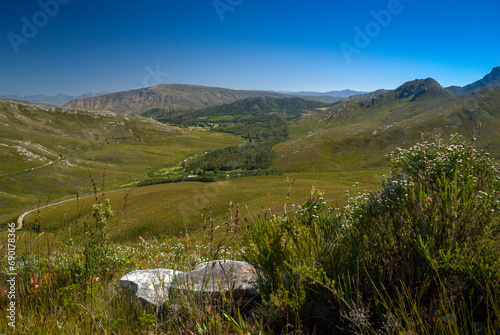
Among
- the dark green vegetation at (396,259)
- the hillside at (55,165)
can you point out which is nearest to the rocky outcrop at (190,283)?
the dark green vegetation at (396,259)

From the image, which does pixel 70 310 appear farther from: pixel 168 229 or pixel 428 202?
pixel 168 229

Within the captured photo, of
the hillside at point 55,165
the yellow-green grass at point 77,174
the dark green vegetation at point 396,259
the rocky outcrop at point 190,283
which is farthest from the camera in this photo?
the hillside at point 55,165

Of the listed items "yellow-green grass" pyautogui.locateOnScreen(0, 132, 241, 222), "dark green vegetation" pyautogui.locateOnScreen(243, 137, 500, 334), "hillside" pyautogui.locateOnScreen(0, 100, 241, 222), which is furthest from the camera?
"hillside" pyautogui.locateOnScreen(0, 100, 241, 222)

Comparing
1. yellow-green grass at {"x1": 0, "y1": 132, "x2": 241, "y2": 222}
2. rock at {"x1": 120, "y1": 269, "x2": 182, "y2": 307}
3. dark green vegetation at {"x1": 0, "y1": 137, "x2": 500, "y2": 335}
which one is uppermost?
dark green vegetation at {"x1": 0, "y1": 137, "x2": 500, "y2": 335}

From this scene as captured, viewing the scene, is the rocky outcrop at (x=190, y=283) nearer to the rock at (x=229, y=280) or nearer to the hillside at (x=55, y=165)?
the rock at (x=229, y=280)

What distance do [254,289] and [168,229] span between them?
43.6m

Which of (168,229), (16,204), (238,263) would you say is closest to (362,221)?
(238,263)

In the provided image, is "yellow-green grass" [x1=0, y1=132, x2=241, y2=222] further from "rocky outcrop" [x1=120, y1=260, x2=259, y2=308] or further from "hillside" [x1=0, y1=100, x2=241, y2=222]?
"rocky outcrop" [x1=120, y1=260, x2=259, y2=308]

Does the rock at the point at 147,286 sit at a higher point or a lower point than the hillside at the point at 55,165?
higher

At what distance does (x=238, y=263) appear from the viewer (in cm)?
473

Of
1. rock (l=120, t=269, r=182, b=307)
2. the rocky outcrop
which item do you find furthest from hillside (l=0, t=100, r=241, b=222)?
the rocky outcrop

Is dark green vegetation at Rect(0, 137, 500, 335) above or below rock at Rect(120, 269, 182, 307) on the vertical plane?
above

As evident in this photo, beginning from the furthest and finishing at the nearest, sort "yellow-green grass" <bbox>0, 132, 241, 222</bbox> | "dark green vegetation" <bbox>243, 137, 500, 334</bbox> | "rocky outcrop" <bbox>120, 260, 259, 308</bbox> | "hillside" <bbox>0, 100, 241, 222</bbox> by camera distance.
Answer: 1. "hillside" <bbox>0, 100, 241, 222</bbox>
2. "yellow-green grass" <bbox>0, 132, 241, 222</bbox>
3. "rocky outcrop" <bbox>120, 260, 259, 308</bbox>
4. "dark green vegetation" <bbox>243, 137, 500, 334</bbox>

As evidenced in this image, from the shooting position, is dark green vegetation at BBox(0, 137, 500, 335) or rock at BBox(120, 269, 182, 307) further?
rock at BBox(120, 269, 182, 307)
